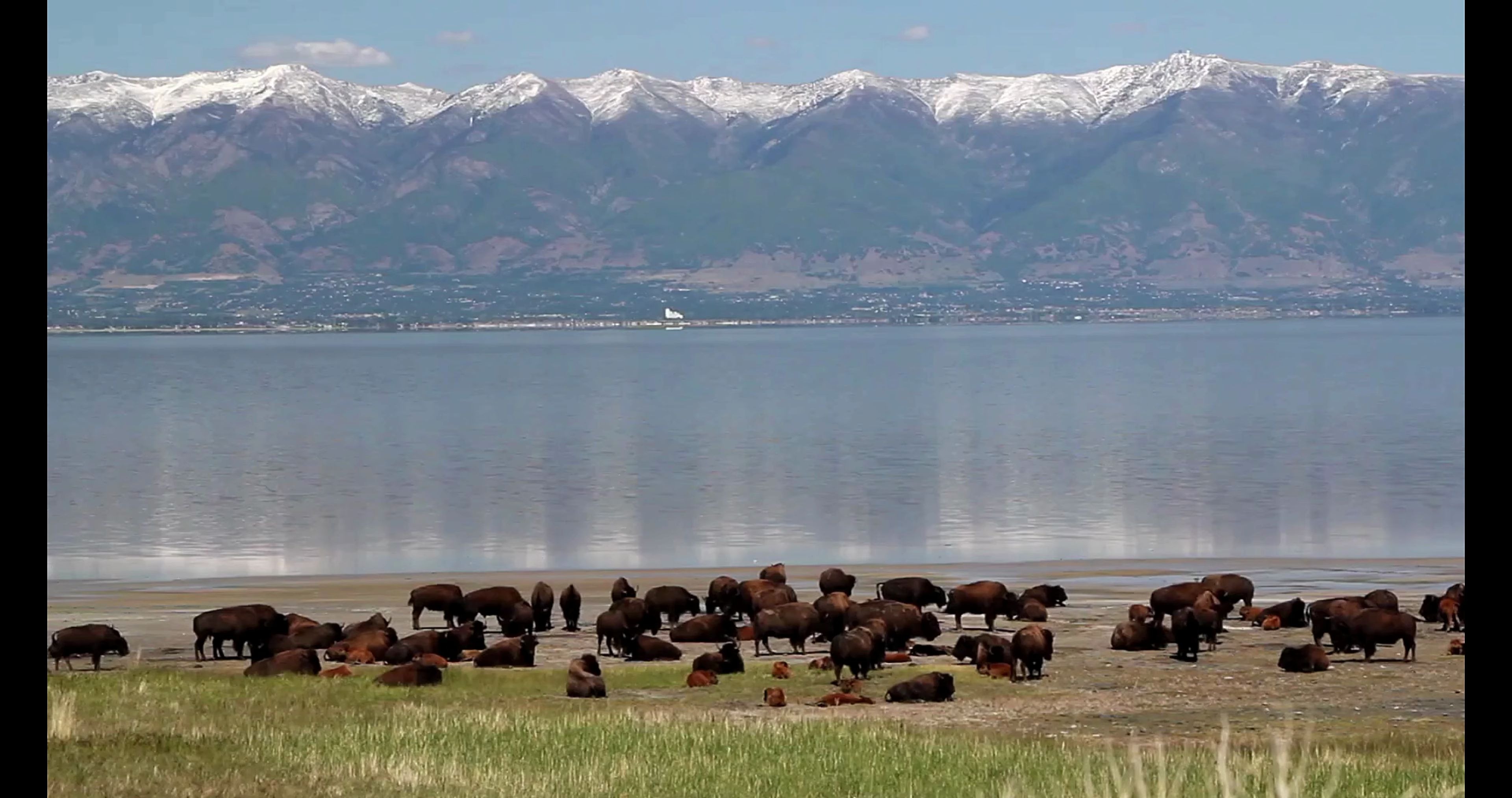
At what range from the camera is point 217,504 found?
66.7m

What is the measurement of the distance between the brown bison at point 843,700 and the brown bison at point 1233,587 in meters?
12.2

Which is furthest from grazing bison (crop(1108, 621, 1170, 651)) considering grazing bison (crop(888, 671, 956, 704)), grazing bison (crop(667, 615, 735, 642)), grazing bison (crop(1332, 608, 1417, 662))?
grazing bison (crop(667, 615, 735, 642))

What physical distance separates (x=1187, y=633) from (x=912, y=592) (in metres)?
7.98

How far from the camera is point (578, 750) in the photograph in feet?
55.8

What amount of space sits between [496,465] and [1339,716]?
63265 mm

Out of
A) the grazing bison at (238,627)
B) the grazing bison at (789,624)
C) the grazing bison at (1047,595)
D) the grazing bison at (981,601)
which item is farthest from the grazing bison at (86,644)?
the grazing bison at (1047,595)

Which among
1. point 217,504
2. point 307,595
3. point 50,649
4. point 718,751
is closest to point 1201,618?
point 718,751

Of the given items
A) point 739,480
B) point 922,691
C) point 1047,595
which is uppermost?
point 739,480

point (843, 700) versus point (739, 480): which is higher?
point (739, 480)

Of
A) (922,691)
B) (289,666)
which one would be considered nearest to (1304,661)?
(922,691)

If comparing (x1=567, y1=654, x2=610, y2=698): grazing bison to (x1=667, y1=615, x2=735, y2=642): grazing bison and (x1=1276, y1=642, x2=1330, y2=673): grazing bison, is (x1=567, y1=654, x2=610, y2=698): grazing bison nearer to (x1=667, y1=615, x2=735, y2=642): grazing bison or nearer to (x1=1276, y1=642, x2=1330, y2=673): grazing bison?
(x1=667, y1=615, x2=735, y2=642): grazing bison

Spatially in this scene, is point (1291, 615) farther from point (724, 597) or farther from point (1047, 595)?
point (724, 597)

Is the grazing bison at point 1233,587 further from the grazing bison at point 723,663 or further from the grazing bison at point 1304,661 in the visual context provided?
the grazing bison at point 723,663
